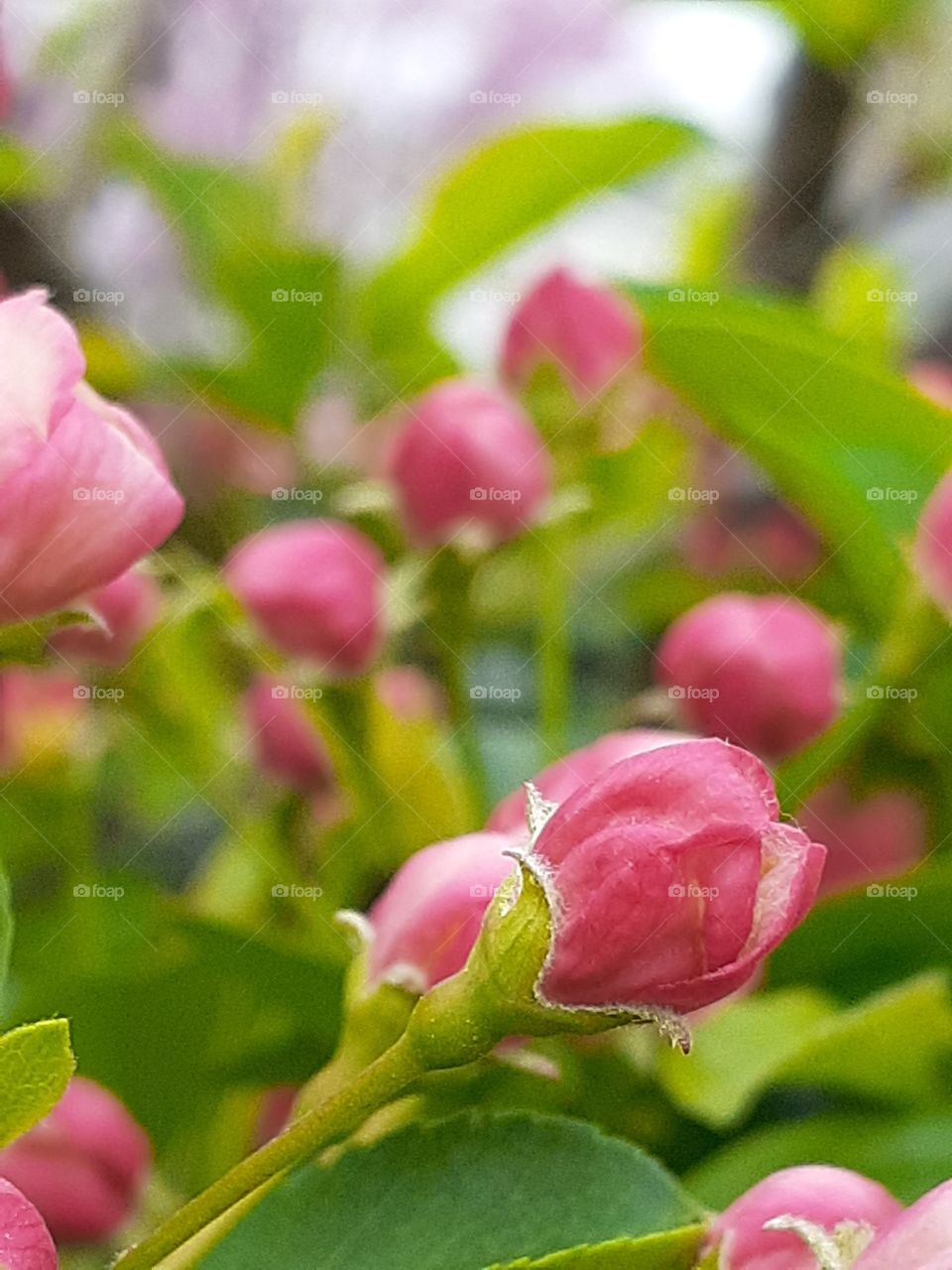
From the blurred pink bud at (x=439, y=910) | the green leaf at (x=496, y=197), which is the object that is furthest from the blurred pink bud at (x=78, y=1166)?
the green leaf at (x=496, y=197)

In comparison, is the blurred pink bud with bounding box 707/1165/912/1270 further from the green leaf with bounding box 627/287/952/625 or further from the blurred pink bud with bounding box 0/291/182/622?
the green leaf with bounding box 627/287/952/625

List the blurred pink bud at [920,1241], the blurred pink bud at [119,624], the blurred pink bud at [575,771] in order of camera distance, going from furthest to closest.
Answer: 1. the blurred pink bud at [119,624]
2. the blurred pink bud at [575,771]
3. the blurred pink bud at [920,1241]

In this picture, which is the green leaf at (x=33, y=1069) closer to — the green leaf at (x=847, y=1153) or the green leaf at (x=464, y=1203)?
the green leaf at (x=464, y=1203)

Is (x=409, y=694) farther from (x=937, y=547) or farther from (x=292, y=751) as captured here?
(x=937, y=547)

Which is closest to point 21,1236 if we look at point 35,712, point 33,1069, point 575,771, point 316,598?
point 33,1069

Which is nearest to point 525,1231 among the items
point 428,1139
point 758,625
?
point 428,1139

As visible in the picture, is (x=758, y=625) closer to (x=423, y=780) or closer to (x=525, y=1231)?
(x=423, y=780)
